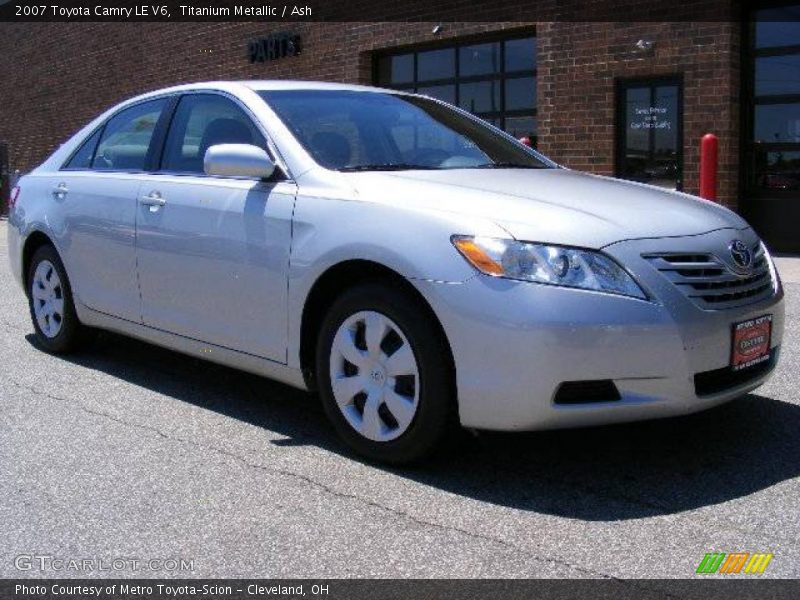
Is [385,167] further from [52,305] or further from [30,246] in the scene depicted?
[30,246]

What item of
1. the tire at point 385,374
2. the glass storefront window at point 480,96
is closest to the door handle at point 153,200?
the tire at point 385,374

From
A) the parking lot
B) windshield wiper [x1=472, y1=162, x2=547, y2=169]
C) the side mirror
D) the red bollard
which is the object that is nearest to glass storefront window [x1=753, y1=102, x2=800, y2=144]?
the red bollard

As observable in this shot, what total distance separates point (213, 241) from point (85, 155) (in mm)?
1851

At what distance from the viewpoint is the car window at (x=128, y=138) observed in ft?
18.2

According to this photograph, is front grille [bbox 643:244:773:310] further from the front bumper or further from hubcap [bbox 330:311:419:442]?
hubcap [bbox 330:311:419:442]

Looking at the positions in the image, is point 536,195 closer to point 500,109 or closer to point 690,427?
point 690,427

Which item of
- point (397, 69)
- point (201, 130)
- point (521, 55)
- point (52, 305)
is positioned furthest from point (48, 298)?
point (397, 69)

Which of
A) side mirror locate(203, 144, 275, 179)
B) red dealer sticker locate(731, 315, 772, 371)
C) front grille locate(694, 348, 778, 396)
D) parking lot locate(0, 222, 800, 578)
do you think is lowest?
parking lot locate(0, 222, 800, 578)

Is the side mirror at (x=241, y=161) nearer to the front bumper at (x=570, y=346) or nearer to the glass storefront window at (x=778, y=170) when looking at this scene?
the front bumper at (x=570, y=346)

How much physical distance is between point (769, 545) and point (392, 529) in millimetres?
1213

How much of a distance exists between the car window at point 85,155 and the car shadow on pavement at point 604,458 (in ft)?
5.34

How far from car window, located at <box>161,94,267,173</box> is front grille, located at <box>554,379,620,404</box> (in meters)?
1.93

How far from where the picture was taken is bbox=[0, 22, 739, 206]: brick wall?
12.1m

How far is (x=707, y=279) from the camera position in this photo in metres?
3.82
